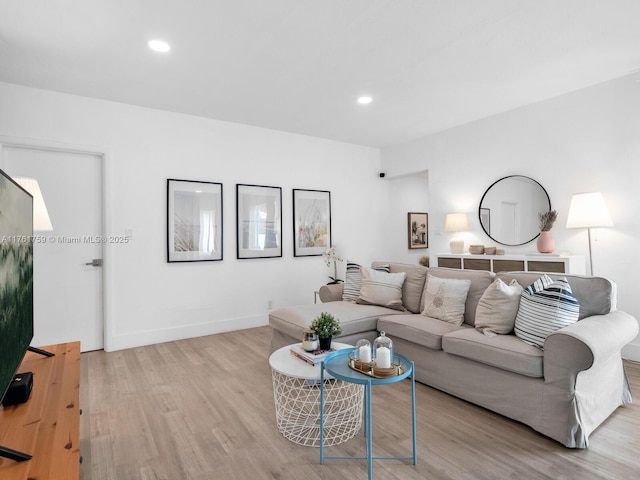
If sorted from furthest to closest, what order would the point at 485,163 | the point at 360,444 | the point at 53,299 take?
the point at 485,163
the point at 53,299
the point at 360,444

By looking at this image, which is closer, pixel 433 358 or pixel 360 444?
pixel 360 444

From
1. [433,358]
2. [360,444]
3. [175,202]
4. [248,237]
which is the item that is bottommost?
[360,444]

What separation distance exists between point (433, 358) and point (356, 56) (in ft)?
8.07

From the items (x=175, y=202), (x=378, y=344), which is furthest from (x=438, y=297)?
(x=175, y=202)

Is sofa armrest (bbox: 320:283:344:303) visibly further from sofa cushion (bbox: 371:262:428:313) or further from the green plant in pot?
the green plant in pot

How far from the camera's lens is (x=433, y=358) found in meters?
2.71

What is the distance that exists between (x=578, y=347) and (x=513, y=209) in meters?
2.71

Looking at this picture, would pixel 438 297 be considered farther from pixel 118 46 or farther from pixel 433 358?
pixel 118 46

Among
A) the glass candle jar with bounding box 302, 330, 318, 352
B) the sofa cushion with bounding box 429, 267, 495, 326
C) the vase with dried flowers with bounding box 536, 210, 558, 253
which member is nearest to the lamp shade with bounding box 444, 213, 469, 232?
the vase with dried flowers with bounding box 536, 210, 558, 253

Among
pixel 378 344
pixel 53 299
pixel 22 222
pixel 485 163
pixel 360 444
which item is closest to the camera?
pixel 22 222

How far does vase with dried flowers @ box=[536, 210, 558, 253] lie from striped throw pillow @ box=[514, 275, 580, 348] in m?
1.48

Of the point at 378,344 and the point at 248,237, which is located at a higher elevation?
the point at 248,237

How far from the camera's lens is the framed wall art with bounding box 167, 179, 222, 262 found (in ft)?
13.6

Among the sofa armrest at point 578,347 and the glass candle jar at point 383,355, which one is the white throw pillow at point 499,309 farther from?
the glass candle jar at point 383,355
